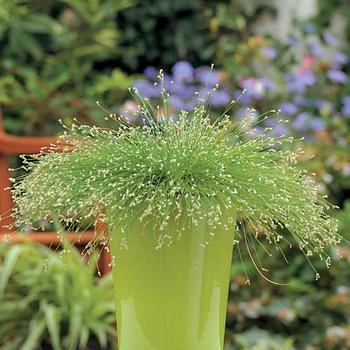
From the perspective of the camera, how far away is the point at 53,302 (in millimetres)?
2809

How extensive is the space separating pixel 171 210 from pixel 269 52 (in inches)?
121

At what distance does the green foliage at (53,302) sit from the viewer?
273cm

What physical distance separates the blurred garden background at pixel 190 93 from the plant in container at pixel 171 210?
53.1 inches

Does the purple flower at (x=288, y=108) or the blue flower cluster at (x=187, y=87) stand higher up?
the blue flower cluster at (x=187, y=87)

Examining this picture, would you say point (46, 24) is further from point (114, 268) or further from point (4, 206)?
point (114, 268)

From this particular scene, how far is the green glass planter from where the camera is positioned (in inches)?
46.4

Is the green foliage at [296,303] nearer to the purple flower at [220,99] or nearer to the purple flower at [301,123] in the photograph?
the purple flower at [301,123]

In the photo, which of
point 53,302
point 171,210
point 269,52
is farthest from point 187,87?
point 171,210

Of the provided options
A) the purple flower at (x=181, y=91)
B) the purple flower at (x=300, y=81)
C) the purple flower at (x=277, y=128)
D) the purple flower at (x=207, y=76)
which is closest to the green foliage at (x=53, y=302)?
the purple flower at (x=277, y=128)

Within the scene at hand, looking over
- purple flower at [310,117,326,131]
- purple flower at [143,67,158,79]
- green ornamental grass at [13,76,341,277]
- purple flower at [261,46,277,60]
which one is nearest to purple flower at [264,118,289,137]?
purple flower at [310,117,326,131]

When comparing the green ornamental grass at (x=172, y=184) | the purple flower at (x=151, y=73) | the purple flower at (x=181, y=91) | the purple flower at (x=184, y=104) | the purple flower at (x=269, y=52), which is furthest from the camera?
the purple flower at (x=151, y=73)

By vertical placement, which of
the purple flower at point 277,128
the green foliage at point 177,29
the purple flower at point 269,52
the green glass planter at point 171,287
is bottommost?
the green glass planter at point 171,287

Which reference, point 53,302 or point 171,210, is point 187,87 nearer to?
point 53,302

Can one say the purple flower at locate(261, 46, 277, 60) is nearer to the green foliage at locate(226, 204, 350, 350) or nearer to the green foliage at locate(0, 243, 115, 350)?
the green foliage at locate(226, 204, 350, 350)
